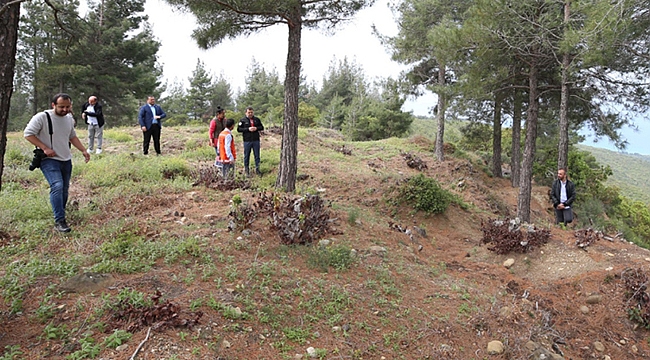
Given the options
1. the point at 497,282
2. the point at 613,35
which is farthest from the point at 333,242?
the point at 613,35

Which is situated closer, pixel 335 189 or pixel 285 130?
pixel 285 130

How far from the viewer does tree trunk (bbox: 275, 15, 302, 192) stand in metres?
7.15

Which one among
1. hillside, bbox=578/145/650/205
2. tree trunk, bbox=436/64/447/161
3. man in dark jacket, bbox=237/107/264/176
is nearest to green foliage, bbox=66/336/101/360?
man in dark jacket, bbox=237/107/264/176

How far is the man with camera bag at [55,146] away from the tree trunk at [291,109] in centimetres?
359

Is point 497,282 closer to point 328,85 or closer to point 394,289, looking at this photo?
point 394,289

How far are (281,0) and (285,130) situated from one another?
2.30 metres

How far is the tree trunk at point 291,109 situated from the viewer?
23.5 ft

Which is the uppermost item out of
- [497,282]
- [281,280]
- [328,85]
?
[328,85]

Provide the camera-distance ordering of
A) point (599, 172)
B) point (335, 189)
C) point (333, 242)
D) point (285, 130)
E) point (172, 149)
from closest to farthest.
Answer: point (333, 242) < point (285, 130) < point (335, 189) < point (172, 149) < point (599, 172)

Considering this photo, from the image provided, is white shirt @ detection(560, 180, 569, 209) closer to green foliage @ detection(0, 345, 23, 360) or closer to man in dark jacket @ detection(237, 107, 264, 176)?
man in dark jacket @ detection(237, 107, 264, 176)

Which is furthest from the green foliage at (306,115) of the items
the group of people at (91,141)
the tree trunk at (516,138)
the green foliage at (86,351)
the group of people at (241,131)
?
the green foliage at (86,351)

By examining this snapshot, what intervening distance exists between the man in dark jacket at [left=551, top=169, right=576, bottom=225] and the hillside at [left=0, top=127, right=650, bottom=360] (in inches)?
62.2

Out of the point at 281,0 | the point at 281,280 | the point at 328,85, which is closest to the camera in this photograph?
the point at 281,280

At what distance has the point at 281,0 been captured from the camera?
6.00m
